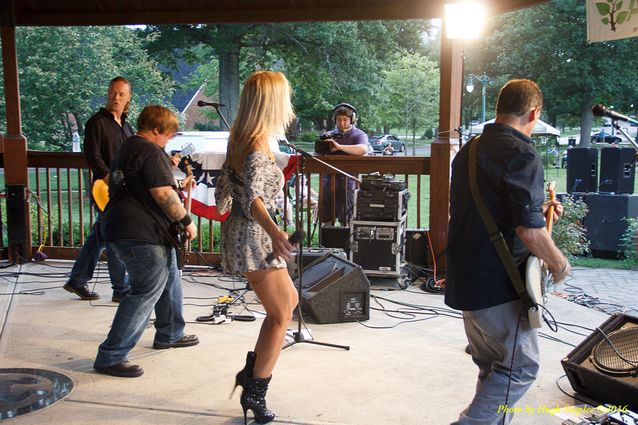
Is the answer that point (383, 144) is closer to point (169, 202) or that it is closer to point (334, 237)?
point (334, 237)

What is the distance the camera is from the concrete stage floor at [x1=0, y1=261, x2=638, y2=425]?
130 inches

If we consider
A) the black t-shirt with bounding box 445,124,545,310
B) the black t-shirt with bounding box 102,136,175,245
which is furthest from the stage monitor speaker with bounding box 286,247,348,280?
the black t-shirt with bounding box 445,124,545,310

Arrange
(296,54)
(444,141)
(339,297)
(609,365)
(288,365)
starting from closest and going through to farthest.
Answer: (609,365)
(288,365)
(339,297)
(444,141)
(296,54)

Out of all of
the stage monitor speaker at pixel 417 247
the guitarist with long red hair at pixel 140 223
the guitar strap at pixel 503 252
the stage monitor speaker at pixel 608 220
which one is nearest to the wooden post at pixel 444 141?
the stage monitor speaker at pixel 417 247

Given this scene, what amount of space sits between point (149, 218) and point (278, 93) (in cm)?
123

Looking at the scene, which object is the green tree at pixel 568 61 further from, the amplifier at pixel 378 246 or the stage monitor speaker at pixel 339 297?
the stage monitor speaker at pixel 339 297

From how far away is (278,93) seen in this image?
9.97 feet

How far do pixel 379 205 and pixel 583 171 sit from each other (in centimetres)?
744

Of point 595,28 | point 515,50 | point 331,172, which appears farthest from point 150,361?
point 515,50

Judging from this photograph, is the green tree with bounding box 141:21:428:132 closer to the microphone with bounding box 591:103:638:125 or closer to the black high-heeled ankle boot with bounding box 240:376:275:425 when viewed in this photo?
the microphone with bounding box 591:103:638:125

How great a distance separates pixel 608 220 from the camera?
403 inches

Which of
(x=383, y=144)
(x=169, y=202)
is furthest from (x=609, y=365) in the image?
(x=383, y=144)

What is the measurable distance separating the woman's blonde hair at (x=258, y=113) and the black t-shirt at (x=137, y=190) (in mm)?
812

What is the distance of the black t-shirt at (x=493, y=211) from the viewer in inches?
97.1
